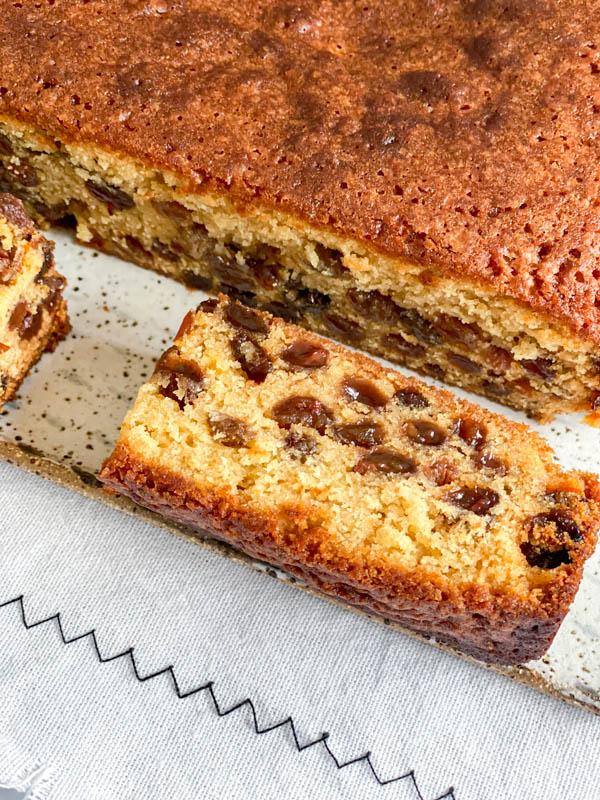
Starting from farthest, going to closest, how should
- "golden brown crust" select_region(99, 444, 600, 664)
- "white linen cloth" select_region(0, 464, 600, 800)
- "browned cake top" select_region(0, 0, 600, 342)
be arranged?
"browned cake top" select_region(0, 0, 600, 342) → "white linen cloth" select_region(0, 464, 600, 800) → "golden brown crust" select_region(99, 444, 600, 664)

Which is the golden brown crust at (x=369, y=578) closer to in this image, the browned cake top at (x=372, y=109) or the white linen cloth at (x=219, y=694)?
the white linen cloth at (x=219, y=694)

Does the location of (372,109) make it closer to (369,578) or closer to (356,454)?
(356,454)

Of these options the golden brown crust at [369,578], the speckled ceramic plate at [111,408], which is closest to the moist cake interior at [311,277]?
the speckled ceramic plate at [111,408]

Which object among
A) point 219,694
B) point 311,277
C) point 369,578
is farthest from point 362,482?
point 311,277

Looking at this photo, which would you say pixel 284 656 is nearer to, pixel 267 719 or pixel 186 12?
pixel 267 719

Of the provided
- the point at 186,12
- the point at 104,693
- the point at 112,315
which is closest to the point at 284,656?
the point at 104,693

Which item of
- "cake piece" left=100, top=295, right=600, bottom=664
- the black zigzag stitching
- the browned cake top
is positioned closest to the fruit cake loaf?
the browned cake top

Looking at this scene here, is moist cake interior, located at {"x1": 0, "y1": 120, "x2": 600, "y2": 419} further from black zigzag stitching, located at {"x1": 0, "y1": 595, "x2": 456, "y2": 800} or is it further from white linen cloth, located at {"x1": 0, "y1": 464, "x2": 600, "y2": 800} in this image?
black zigzag stitching, located at {"x1": 0, "y1": 595, "x2": 456, "y2": 800}
